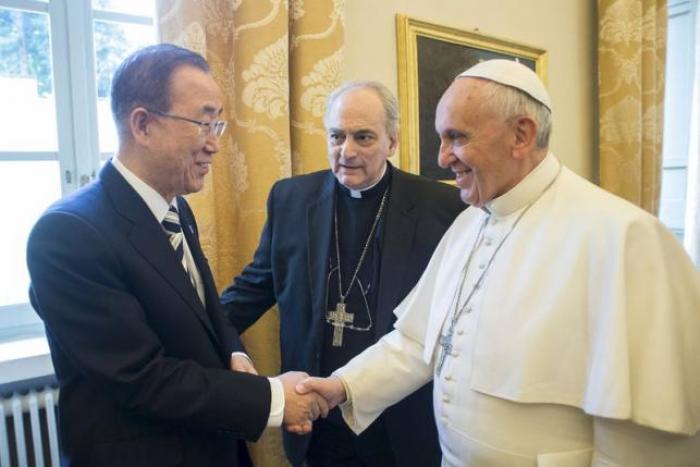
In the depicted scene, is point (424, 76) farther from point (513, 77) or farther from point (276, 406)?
point (276, 406)

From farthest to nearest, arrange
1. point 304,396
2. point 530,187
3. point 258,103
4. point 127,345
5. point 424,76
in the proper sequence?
point 424,76 < point 258,103 < point 304,396 < point 530,187 < point 127,345

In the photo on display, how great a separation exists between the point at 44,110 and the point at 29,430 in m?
1.10

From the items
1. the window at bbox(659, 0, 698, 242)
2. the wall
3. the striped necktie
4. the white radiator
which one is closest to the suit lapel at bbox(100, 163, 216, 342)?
the striped necktie

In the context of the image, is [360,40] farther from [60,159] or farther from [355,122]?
[60,159]

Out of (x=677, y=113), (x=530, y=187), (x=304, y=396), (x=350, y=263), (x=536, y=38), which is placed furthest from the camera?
(x=677, y=113)

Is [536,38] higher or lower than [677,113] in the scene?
higher

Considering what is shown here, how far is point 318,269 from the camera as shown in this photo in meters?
1.63

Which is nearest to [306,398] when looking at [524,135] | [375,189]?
[375,189]

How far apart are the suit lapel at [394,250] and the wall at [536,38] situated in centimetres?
79

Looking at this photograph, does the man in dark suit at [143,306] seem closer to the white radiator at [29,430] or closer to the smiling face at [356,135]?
the smiling face at [356,135]

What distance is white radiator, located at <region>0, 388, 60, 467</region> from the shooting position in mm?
1610

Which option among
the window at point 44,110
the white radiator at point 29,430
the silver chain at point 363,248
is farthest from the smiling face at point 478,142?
the white radiator at point 29,430

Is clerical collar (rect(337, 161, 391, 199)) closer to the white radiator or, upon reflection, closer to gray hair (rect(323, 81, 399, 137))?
gray hair (rect(323, 81, 399, 137))

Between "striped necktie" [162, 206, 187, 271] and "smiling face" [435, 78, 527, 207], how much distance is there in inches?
26.3
